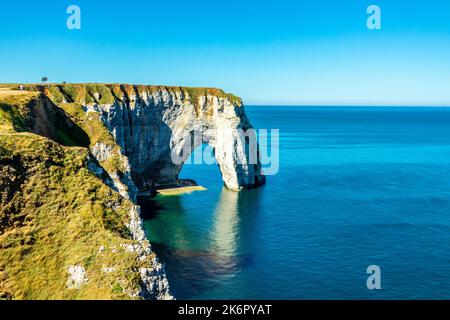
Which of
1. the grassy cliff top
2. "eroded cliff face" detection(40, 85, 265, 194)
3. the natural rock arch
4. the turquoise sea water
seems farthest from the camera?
the natural rock arch

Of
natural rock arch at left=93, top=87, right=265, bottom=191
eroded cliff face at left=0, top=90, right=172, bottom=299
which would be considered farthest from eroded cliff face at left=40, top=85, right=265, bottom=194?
eroded cliff face at left=0, top=90, right=172, bottom=299

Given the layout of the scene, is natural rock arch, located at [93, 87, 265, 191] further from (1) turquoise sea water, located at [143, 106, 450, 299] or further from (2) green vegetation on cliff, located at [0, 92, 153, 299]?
(2) green vegetation on cliff, located at [0, 92, 153, 299]

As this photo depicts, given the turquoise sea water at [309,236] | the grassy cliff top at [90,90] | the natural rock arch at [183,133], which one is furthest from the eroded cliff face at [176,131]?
the turquoise sea water at [309,236]

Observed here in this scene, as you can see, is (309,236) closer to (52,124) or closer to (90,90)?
(52,124)

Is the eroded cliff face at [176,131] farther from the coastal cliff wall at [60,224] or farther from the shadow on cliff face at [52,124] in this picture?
the coastal cliff wall at [60,224]

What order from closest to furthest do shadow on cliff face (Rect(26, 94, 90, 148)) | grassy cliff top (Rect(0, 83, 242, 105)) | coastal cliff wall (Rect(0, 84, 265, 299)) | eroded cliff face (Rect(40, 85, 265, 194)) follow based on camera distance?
coastal cliff wall (Rect(0, 84, 265, 299))
shadow on cliff face (Rect(26, 94, 90, 148))
grassy cliff top (Rect(0, 83, 242, 105))
eroded cliff face (Rect(40, 85, 265, 194))

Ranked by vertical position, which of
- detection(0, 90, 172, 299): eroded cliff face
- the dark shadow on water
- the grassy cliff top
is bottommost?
the dark shadow on water

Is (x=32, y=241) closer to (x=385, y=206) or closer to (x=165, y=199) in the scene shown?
(x=165, y=199)

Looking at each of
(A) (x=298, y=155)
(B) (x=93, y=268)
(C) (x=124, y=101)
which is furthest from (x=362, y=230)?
(A) (x=298, y=155)
